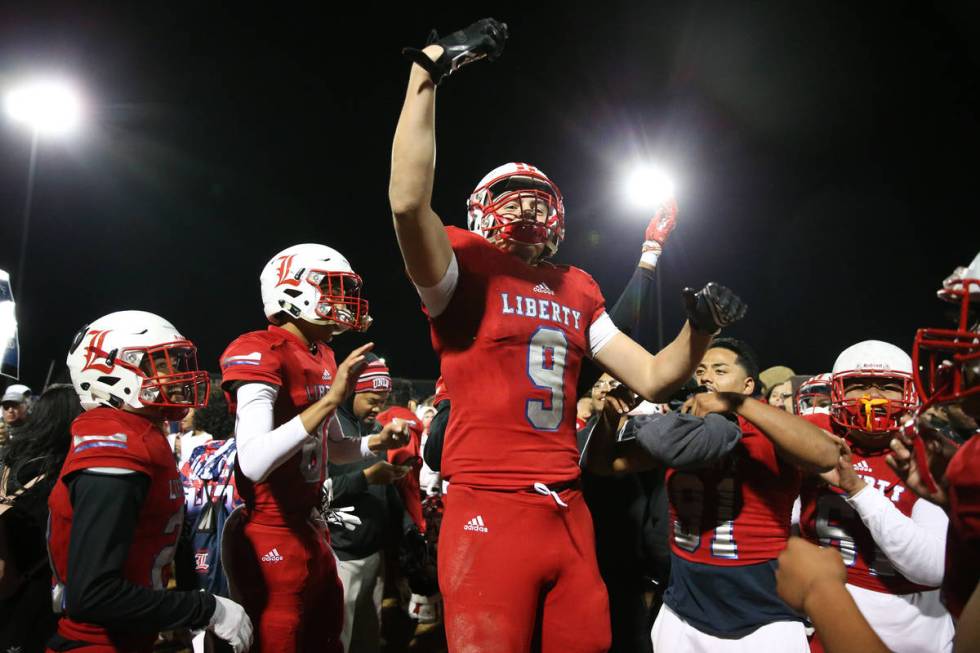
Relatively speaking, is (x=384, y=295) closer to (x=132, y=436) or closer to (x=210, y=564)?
(x=210, y=564)

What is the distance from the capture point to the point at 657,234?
4992mm

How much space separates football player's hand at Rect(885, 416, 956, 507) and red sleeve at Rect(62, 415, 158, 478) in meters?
2.81

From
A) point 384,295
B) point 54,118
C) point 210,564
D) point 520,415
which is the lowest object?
point 210,564

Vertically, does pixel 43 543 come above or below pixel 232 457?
below

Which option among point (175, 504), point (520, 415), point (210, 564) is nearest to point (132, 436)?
point (175, 504)

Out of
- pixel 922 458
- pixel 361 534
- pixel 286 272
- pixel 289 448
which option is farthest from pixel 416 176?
pixel 361 534

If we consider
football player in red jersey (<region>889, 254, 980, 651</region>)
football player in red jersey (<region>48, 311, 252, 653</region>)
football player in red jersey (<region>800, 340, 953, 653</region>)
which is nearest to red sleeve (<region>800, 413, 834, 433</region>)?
football player in red jersey (<region>800, 340, 953, 653</region>)

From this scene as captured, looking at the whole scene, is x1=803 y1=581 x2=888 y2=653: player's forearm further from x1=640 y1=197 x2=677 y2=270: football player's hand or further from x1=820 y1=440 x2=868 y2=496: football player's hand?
x1=640 y1=197 x2=677 y2=270: football player's hand

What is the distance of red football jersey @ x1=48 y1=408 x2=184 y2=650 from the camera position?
2357mm

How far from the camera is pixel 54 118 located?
37.7ft

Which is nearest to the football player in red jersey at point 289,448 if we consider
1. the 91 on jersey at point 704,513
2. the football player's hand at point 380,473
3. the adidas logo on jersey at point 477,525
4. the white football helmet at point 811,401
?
the adidas logo on jersey at point 477,525

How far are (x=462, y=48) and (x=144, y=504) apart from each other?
2.18m

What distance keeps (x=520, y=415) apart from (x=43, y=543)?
2.83m

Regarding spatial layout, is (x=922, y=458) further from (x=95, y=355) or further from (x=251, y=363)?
(x=95, y=355)
